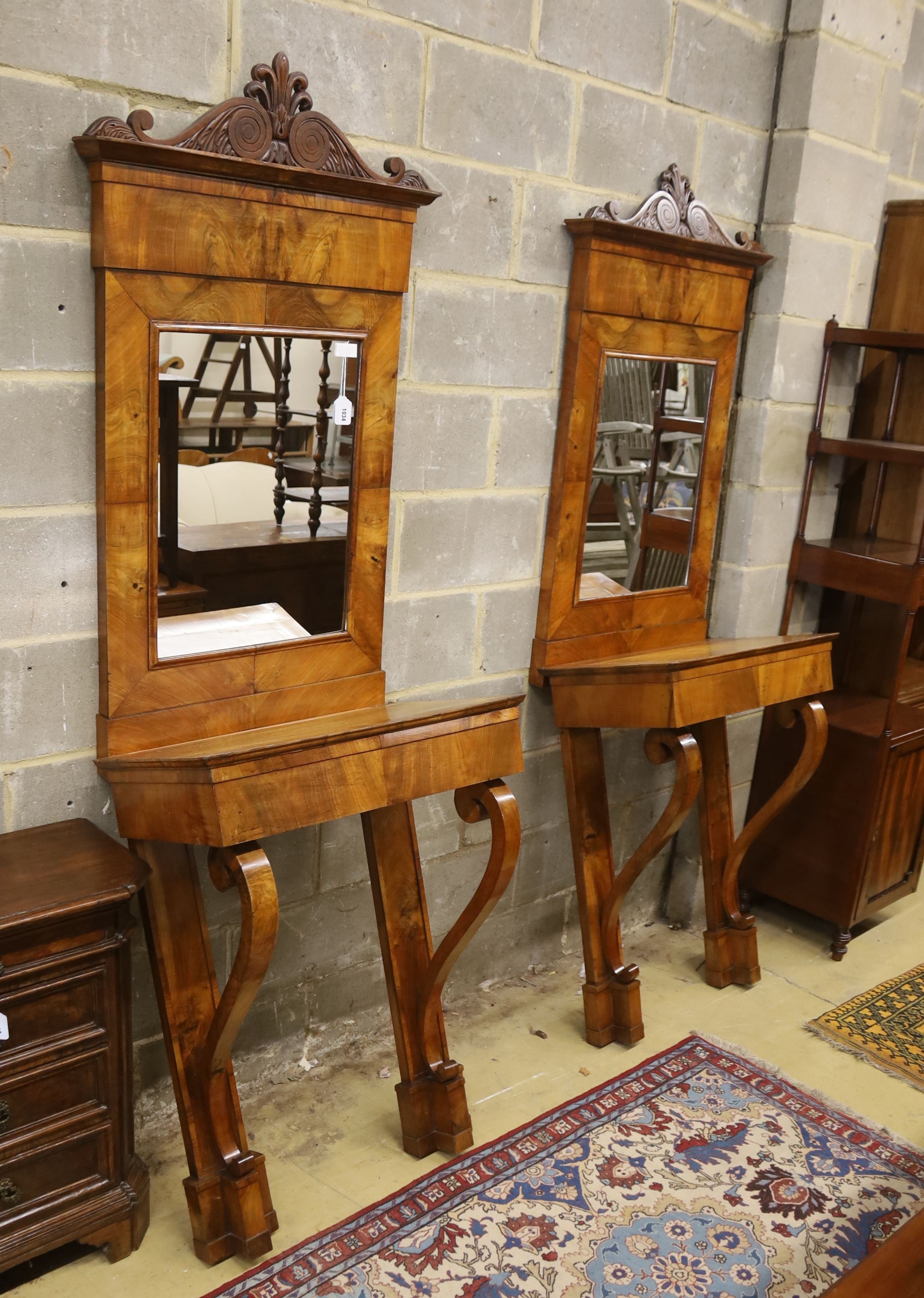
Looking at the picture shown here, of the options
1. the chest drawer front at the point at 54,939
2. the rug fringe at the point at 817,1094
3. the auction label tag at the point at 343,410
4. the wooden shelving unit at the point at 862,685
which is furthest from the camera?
the wooden shelving unit at the point at 862,685

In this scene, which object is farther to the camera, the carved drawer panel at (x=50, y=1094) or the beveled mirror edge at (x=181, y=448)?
the beveled mirror edge at (x=181, y=448)

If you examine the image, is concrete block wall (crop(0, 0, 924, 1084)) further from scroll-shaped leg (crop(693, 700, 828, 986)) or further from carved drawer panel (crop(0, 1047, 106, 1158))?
carved drawer panel (crop(0, 1047, 106, 1158))

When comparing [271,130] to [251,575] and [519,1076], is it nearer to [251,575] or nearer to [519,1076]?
[251,575]

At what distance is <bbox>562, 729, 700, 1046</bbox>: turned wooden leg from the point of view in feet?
9.36

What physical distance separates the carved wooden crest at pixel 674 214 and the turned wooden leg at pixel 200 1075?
5.59ft

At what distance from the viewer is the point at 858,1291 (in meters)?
1.61

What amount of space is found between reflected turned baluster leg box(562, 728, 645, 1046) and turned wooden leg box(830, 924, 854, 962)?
2.55 feet

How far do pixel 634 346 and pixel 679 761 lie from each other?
100cm

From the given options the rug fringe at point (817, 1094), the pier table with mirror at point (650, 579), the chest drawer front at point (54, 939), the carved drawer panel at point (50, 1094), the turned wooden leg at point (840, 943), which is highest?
the pier table with mirror at point (650, 579)

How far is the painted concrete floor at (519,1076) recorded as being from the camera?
7.11ft

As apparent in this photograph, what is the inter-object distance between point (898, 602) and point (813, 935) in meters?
1.07

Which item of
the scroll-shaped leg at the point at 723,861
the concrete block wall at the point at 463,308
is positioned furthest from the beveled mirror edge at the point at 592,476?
the scroll-shaped leg at the point at 723,861

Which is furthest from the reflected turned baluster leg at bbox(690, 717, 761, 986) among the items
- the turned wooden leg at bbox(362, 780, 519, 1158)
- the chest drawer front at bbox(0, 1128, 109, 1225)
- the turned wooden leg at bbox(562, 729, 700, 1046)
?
the chest drawer front at bbox(0, 1128, 109, 1225)

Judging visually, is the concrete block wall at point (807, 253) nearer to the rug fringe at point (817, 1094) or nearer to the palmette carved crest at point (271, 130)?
the rug fringe at point (817, 1094)
